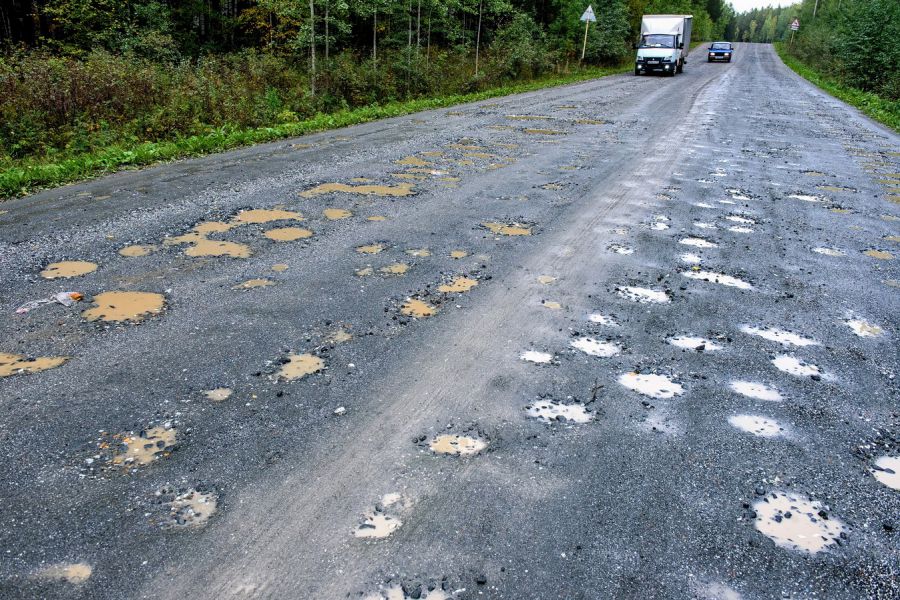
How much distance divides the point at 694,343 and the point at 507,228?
7.99 feet

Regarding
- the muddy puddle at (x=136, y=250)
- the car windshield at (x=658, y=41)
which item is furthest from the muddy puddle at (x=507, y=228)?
the car windshield at (x=658, y=41)

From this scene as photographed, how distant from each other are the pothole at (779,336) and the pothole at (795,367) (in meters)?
0.20

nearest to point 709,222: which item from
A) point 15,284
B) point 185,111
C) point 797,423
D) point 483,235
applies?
point 483,235

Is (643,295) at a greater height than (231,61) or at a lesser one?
lesser

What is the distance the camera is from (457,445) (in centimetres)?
250

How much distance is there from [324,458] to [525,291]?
7.02ft

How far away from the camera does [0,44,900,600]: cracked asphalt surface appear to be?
1.92 m

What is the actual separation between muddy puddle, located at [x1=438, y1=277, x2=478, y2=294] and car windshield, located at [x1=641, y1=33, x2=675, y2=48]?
2899 centimetres

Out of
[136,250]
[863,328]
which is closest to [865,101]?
[863,328]

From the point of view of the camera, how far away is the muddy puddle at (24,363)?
9.57ft

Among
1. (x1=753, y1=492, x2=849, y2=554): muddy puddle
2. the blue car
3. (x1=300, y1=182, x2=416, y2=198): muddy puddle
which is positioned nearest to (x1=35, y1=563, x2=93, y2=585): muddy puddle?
(x1=753, y1=492, x2=849, y2=554): muddy puddle

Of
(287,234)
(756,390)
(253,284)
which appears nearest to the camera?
(756,390)

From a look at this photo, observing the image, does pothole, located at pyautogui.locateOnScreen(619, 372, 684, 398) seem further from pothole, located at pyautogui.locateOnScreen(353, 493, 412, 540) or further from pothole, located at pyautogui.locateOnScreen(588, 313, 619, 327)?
pothole, located at pyautogui.locateOnScreen(353, 493, 412, 540)

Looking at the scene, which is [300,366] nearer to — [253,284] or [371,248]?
[253,284]
